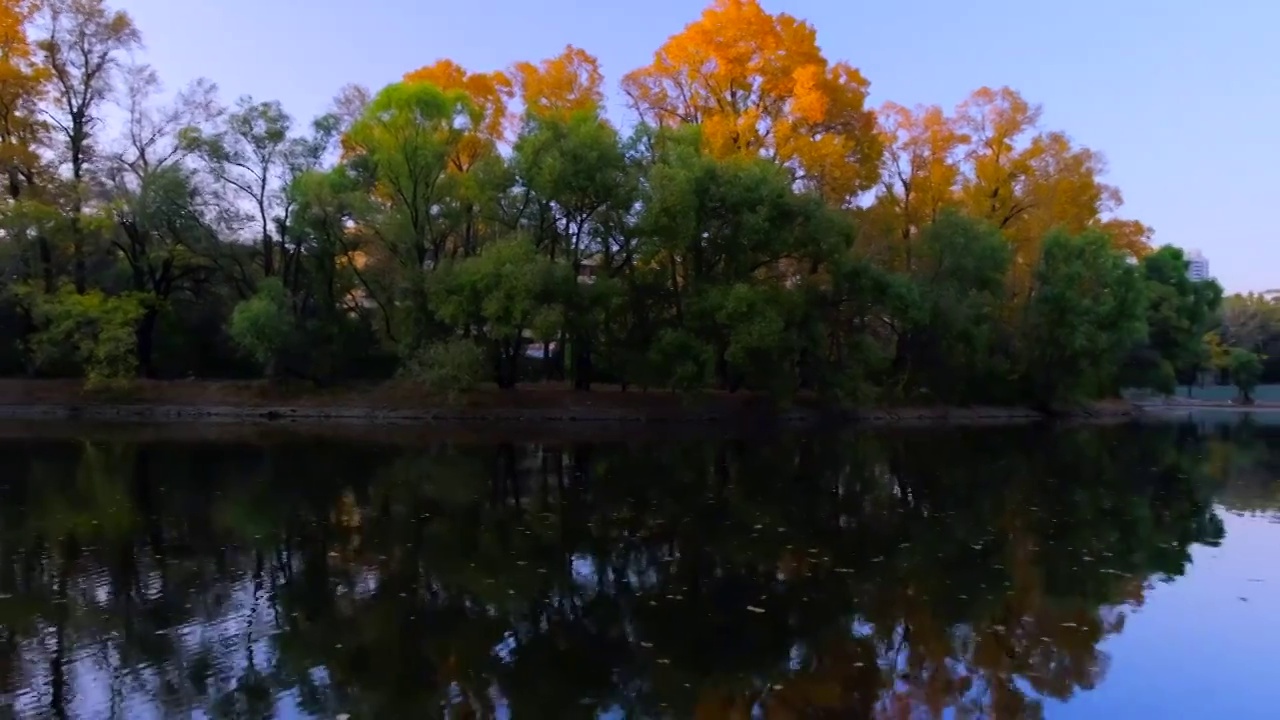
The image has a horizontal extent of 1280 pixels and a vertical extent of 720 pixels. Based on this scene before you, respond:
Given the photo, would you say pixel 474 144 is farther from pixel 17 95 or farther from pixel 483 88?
pixel 17 95

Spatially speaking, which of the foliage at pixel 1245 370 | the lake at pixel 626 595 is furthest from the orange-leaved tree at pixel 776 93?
the foliage at pixel 1245 370

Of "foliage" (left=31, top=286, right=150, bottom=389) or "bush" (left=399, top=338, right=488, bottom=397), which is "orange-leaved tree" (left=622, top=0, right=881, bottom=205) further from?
"foliage" (left=31, top=286, right=150, bottom=389)

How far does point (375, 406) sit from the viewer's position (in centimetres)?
3662

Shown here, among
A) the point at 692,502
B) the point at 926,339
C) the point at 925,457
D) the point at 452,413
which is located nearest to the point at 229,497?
the point at 692,502

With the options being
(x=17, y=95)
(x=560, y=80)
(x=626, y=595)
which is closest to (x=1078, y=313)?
(x=560, y=80)

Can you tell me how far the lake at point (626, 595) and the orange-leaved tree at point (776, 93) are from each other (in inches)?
789

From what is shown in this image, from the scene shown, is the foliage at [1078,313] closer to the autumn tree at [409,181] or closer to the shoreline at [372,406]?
the shoreline at [372,406]

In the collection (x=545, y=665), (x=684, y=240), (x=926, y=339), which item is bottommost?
(x=545, y=665)

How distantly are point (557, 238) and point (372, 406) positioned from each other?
9258mm

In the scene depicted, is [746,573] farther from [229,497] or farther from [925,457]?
[925,457]

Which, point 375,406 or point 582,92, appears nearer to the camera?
point 375,406

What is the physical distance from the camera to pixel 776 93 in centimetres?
3753

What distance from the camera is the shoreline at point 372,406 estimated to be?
118 feet

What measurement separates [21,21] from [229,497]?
29984mm
